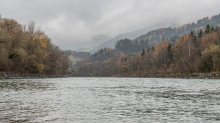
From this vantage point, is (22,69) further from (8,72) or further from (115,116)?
(115,116)

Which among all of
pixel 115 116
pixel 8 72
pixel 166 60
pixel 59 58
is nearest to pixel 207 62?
pixel 166 60

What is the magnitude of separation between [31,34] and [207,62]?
78595mm

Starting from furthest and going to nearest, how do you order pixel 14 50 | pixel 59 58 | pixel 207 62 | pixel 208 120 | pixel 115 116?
pixel 59 58, pixel 207 62, pixel 14 50, pixel 115 116, pixel 208 120

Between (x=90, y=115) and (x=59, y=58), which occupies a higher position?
(x=59, y=58)

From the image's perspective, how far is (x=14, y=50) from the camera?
68.9 meters

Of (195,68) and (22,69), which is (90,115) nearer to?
(22,69)

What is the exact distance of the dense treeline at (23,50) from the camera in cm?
6588

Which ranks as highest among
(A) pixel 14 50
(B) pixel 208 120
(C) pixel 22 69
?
(A) pixel 14 50

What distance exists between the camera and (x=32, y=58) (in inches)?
3164

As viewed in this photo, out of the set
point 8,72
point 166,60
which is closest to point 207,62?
point 166,60

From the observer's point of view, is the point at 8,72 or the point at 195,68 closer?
the point at 8,72

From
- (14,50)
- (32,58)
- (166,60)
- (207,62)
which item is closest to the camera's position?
(14,50)

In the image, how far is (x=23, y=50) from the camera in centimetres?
7125

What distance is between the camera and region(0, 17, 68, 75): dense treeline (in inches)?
2594
